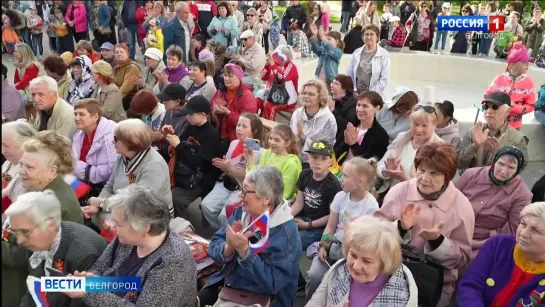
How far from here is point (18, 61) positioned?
7531 millimetres

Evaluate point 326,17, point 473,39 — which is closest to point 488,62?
point 473,39

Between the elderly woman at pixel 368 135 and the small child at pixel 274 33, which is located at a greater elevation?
the elderly woman at pixel 368 135

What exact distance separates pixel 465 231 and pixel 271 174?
52.1 inches

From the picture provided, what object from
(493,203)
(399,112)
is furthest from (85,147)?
(493,203)

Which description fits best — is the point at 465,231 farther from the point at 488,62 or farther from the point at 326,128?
the point at 488,62

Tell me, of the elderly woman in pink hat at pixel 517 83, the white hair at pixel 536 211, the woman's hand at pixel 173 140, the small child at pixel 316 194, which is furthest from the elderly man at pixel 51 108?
the elderly woman in pink hat at pixel 517 83

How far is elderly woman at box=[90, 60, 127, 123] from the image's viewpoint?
634cm

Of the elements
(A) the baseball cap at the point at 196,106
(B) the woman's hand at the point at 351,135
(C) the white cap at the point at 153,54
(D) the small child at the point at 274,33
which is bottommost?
(D) the small child at the point at 274,33

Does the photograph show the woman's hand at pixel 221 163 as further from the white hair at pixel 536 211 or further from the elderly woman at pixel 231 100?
the white hair at pixel 536 211

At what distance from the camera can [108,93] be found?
6418mm

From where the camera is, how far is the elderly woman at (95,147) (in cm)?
483

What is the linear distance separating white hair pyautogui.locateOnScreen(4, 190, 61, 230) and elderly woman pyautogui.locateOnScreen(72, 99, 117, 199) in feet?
6.47

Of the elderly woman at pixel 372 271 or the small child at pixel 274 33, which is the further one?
the small child at pixel 274 33

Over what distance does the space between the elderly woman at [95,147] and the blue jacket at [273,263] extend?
194 centimetres
